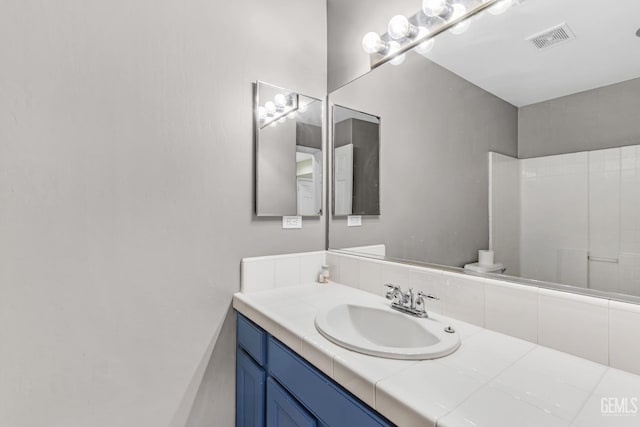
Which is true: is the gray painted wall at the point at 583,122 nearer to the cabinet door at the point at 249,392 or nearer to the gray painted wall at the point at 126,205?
the gray painted wall at the point at 126,205

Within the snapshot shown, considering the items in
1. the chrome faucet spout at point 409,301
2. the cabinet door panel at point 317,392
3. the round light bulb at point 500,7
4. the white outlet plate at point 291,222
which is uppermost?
the round light bulb at point 500,7

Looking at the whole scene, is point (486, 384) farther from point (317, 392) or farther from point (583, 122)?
point (583, 122)

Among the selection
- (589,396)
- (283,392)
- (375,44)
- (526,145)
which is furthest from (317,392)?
(375,44)

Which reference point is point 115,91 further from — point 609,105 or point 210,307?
point 609,105

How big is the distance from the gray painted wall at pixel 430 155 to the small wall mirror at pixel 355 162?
43mm

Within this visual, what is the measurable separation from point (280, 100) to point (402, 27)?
677 mm

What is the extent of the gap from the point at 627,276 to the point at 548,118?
0.49m

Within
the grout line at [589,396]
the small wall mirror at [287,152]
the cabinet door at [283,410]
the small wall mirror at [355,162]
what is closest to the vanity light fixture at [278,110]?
the small wall mirror at [287,152]

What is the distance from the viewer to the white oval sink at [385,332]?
2.71ft

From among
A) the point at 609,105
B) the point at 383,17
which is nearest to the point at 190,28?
the point at 383,17

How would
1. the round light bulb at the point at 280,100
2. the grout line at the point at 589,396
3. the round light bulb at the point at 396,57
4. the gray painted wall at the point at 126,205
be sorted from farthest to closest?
the round light bulb at the point at 280,100, the round light bulb at the point at 396,57, the gray painted wall at the point at 126,205, the grout line at the point at 589,396

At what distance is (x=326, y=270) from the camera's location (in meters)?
1.67

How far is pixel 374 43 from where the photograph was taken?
4.88ft

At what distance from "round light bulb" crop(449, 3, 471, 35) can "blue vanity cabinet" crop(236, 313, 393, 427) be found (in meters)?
1.36
